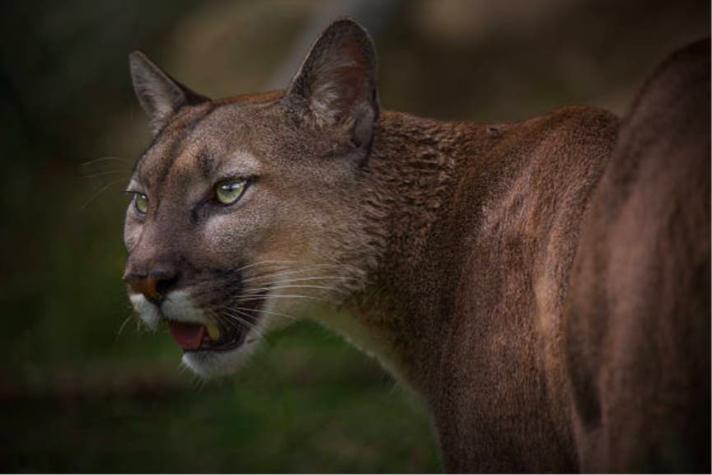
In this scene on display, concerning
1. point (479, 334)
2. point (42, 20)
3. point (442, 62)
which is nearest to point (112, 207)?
point (42, 20)

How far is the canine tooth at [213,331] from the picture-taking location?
457 centimetres

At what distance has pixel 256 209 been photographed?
4.50 meters

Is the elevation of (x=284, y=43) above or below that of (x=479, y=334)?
above

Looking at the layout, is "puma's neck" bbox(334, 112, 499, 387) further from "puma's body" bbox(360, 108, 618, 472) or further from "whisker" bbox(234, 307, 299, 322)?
"whisker" bbox(234, 307, 299, 322)

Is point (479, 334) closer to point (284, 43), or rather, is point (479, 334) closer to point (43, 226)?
point (43, 226)

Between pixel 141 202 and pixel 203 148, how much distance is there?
17.1 inches

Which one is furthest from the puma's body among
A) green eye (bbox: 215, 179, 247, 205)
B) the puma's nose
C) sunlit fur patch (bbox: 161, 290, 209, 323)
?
the puma's nose

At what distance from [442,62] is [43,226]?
12.8 ft

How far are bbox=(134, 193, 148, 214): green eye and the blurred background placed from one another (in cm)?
263

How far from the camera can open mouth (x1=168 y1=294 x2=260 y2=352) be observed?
15.0 feet

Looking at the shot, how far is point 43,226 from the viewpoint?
1085cm

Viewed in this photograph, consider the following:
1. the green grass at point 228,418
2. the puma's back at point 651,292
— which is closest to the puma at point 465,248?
the puma's back at point 651,292

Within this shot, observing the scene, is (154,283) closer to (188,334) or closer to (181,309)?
(181,309)

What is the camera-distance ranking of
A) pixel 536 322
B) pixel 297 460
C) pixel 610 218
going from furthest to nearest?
pixel 297 460 < pixel 536 322 < pixel 610 218
